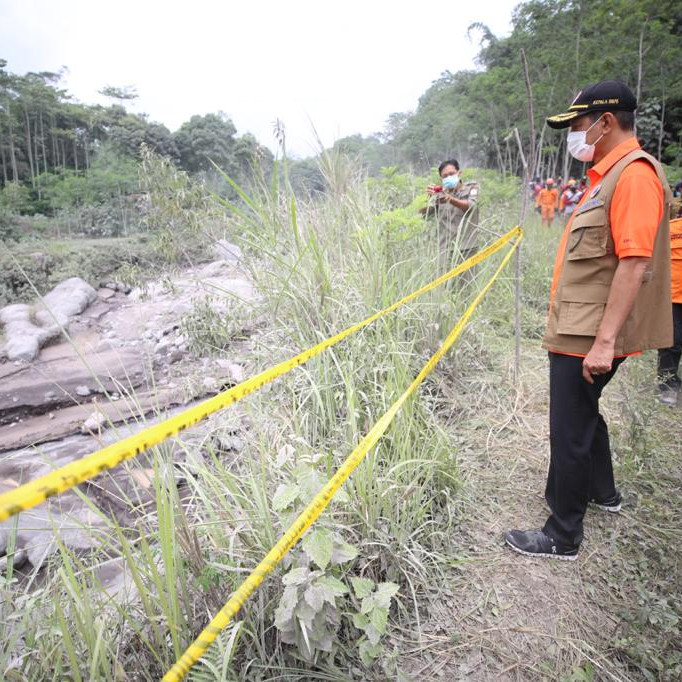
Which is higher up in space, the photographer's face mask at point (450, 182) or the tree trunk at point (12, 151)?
the tree trunk at point (12, 151)

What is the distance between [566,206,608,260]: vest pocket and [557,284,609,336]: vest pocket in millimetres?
115

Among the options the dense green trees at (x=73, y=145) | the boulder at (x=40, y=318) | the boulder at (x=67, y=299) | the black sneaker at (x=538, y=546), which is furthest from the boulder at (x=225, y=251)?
the dense green trees at (x=73, y=145)

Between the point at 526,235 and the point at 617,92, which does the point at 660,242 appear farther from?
the point at 526,235

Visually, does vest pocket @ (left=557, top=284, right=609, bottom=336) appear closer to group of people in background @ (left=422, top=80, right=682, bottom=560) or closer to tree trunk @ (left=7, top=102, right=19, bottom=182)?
Result: group of people in background @ (left=422, top=80, right=682, bottom=560)

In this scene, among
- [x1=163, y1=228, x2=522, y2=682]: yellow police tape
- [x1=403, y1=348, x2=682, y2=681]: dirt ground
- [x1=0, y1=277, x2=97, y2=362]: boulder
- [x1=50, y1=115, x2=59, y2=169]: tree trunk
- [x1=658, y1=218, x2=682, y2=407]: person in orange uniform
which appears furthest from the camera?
[x1=50, y1=115, x2=59, y2=169]: tree trunk

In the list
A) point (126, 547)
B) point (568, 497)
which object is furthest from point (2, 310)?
point (568, 497)

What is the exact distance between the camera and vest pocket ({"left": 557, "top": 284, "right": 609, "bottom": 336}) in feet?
4.66

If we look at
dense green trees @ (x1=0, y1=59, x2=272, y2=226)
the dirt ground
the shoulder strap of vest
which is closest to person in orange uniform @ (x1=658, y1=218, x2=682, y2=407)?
the dirt ground

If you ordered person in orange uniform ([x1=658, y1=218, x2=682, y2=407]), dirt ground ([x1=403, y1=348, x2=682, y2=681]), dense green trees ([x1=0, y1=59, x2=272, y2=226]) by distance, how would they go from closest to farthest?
dirt ground ([x1=403, y1=348, x2=682, y2=681])
person in orange uniform ([x1=658, y1=218, x2=682, y2=407])
dense green trees ([x1=0, y1=59, x2=272, y2=226])

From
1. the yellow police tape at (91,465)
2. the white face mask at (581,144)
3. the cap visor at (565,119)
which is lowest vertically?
the yellow police tape at (91,465)

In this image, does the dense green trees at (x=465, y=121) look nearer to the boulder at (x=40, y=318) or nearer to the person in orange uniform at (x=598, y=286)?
the person in orange uniform at (x=598, y=286)

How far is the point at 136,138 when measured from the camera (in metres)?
28.5

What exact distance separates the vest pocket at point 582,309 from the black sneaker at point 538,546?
2.80 ft

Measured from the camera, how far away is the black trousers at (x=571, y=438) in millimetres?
1508
